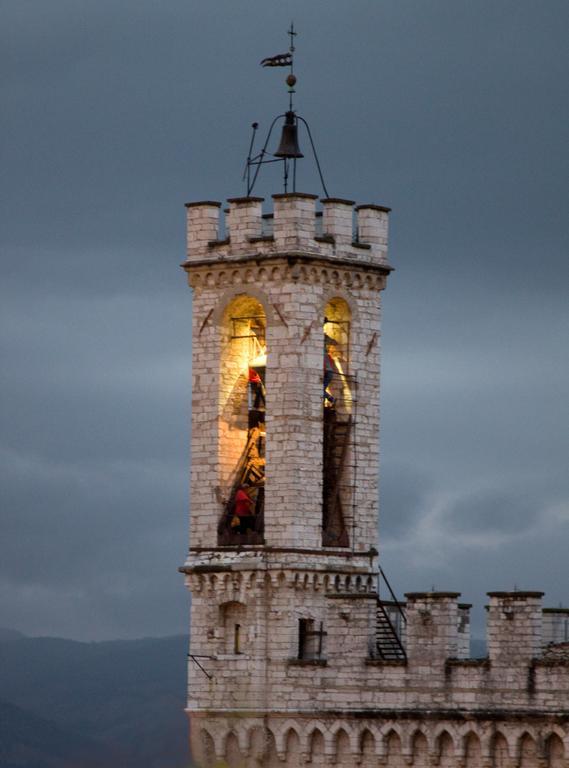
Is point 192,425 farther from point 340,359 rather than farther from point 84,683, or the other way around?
point 84,683

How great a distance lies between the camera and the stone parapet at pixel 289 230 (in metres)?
70.1

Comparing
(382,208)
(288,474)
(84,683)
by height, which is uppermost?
(84,683)

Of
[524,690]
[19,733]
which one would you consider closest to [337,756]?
[524,690]

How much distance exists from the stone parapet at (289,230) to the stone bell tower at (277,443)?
0.10 feet

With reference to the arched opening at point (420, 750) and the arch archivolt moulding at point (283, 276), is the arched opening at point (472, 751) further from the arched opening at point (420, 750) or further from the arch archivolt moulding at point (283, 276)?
the arch archivolt moulding at point (283, 276)

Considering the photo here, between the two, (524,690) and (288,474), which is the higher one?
(288,474)

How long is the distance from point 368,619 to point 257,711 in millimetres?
3446

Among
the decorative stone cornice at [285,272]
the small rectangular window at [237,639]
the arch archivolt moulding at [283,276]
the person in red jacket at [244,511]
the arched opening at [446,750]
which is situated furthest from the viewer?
the person in red jacket at [244,511]

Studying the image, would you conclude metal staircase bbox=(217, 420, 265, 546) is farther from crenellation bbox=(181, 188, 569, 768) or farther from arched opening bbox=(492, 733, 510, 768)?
arched opening bbox=(492, 733, 510, 768)

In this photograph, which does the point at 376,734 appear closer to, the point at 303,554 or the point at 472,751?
the point at 472,751

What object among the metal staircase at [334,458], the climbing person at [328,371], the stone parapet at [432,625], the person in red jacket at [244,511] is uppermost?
the climbing person at [328,371]

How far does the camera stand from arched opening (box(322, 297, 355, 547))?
70812 mm

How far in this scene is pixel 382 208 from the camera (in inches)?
2827

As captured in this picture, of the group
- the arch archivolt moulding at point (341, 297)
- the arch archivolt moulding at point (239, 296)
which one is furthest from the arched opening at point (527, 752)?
the arch archivolt moulding at point (239, 296)
